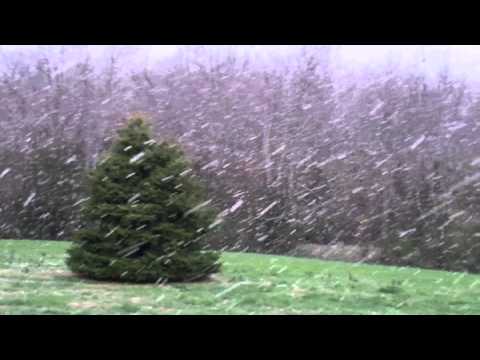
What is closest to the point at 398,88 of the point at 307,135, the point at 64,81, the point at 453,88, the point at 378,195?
the point at 453,88

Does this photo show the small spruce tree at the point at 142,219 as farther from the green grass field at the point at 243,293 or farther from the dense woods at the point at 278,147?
the dense woods at the point at 278,147

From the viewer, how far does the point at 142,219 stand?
9.70 metres

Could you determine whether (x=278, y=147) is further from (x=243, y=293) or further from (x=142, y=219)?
(x=243, y=293)

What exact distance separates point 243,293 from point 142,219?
196 cm

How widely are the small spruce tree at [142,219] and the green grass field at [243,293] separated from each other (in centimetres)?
26

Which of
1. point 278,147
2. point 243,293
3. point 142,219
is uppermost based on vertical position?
point 278,147

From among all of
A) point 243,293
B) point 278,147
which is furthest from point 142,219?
point 278,147

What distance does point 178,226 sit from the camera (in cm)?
1002

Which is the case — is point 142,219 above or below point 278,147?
below

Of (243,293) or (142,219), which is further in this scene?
(142,219)
